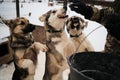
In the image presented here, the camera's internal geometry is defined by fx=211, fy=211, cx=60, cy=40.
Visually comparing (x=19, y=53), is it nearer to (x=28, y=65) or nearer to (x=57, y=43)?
(x=28, y=65)

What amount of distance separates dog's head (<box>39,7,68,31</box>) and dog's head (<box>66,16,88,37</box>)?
0.17 ft

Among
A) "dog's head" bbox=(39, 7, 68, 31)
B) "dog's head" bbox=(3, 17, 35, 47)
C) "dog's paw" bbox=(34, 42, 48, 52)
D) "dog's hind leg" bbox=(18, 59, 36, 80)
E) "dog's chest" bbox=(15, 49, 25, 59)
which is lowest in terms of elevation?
"dog's hind leg" bbox=(18, 59, 36, 80)

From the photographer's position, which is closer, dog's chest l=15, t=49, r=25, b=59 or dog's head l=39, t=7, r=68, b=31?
dog's head l=39, t=7, r=68, b=31

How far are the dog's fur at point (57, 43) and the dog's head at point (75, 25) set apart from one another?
0.05 m

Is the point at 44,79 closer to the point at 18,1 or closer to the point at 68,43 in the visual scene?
the point at 68,43

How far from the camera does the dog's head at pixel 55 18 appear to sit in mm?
1708

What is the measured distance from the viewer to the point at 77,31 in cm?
171

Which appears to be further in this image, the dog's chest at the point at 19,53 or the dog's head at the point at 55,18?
the dog's chest at the point at 19,53

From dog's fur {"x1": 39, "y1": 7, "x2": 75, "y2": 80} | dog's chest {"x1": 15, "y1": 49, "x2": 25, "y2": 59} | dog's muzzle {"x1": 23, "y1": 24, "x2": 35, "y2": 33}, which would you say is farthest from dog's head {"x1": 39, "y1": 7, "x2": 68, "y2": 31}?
dog's chest {"x1": 15, "y1": 49, "x2": 25, "y2": 59}

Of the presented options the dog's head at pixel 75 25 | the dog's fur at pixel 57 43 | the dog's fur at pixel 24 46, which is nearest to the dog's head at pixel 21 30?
the dog's fur at pixel 24 46

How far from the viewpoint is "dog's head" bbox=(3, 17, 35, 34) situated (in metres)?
1.79

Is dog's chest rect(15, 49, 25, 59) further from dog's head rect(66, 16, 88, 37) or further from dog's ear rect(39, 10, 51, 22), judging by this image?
dog's head rect(66, 16, 88, 37)

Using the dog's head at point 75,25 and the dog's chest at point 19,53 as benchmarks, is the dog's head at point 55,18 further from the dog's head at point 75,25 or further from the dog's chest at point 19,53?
the dog's chest at point 19,53

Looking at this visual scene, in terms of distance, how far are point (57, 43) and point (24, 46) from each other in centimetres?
29
